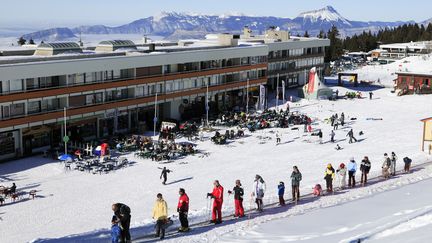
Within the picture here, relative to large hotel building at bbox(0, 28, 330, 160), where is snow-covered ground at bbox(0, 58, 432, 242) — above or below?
below

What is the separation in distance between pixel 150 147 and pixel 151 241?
24.9 meters

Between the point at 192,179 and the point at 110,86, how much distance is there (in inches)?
700

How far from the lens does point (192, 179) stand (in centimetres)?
3447

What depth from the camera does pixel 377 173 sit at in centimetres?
3106

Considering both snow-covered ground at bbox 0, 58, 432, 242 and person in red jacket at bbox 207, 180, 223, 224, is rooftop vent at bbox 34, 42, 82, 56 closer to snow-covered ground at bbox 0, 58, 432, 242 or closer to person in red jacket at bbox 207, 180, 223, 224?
snow-covered ground at bbox 0, 58, 432, 242

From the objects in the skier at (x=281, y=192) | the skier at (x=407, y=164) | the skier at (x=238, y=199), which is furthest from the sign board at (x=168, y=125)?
the skier at (x=238, y=199)

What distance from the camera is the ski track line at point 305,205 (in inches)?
737

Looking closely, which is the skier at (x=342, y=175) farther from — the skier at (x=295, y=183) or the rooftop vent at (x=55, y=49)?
the rooftop vent at (x=55, y=49)

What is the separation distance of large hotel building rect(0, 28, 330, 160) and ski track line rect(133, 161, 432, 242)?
946 inches

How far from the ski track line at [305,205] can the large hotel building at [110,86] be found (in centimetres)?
2404

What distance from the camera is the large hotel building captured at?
41938mm

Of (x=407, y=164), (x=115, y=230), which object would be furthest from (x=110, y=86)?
(x=115, y=230)

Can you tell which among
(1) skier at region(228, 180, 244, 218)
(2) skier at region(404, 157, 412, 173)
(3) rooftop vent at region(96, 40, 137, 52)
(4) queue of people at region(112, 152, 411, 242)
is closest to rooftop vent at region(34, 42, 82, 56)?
(3) rooftop vent at region(96, 40, 137, 52)

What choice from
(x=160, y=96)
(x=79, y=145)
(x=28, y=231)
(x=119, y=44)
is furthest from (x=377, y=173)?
(x=119, y=44)
